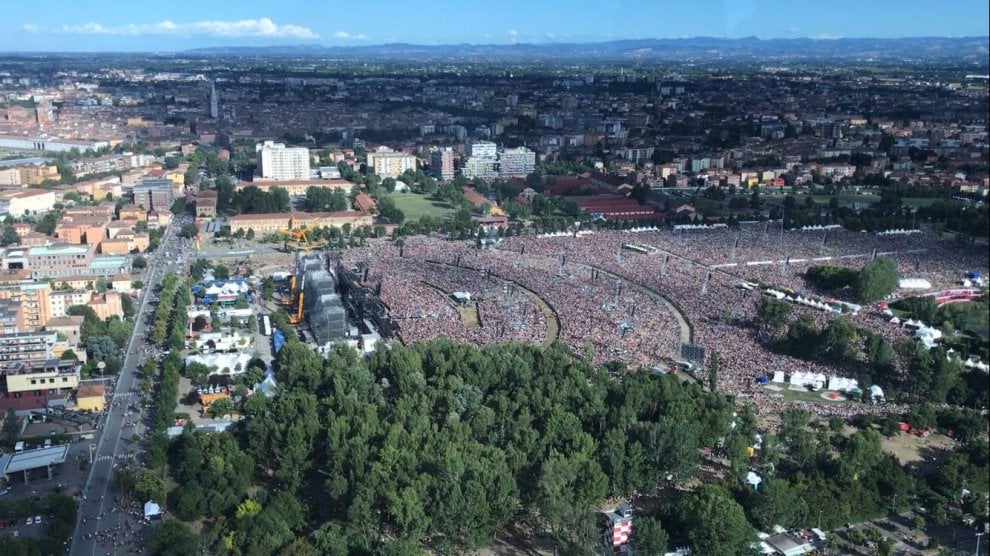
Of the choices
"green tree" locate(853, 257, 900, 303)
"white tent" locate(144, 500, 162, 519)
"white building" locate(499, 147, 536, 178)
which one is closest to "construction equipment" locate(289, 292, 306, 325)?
"white tent" locate(144, 500, 162, 519)

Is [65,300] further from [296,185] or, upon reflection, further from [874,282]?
[874,282]

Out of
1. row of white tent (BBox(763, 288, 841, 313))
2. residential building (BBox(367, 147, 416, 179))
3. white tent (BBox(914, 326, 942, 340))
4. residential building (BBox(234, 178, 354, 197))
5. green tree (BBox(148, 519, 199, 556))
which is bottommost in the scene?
green tree (BBox(148, 519, 199, 556))

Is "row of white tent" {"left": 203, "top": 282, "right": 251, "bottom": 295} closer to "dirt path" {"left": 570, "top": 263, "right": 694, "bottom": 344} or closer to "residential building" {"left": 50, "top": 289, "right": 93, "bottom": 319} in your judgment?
"residential building" {"left": 50, "top": 289, "right": 93, "bottom": 319}

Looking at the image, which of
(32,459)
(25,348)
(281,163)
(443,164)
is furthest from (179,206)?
(32,459)

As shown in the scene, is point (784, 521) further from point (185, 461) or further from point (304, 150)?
point (304, 150)

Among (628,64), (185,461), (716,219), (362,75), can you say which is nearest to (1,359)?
(185,461)
